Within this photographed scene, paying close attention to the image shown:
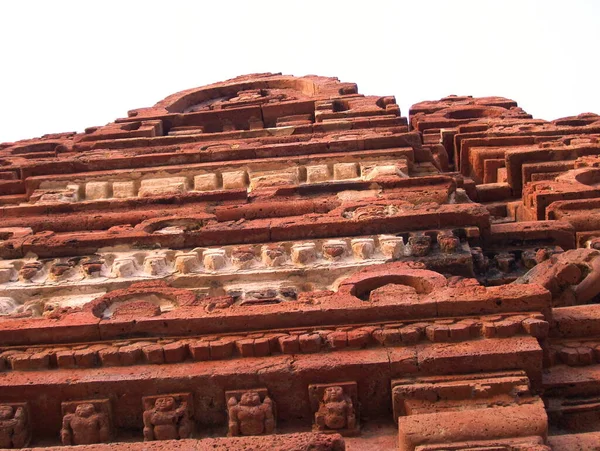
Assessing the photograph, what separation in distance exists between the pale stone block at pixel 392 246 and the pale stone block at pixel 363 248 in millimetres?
83

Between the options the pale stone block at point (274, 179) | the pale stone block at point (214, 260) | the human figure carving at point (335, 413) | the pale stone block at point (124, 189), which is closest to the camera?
the human figure carving at point (335, 413)

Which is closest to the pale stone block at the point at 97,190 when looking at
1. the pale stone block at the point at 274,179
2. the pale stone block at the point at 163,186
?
the pale stone block at the point at 163,186

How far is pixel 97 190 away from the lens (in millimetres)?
7867

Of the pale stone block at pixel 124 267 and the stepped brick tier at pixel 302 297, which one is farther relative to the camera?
the pale stone block at pixel 124 267

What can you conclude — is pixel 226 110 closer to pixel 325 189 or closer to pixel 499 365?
pixel 325 189

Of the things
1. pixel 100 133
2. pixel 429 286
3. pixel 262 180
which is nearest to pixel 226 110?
pixel 100 133

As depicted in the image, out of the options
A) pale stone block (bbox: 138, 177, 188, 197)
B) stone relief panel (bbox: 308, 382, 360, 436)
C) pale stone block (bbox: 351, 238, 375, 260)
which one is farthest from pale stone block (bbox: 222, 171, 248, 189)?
stone relief panel (bbox: 308, 382, 360, 436)

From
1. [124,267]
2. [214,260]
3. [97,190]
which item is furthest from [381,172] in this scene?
[97,190]

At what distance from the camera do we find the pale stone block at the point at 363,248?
548 cm

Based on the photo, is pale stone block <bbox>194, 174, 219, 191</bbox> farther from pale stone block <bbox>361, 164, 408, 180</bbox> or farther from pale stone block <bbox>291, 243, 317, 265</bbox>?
pale stone block <bbox>291, 243, 317, 265</bbox>

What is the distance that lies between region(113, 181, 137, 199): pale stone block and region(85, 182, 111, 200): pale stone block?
3.3 inches

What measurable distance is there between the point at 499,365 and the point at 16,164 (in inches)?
295

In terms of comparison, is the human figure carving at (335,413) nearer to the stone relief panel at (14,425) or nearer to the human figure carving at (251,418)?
the human figure carving at (251,418)

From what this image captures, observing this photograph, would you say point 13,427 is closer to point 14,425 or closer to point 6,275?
point 14,425
